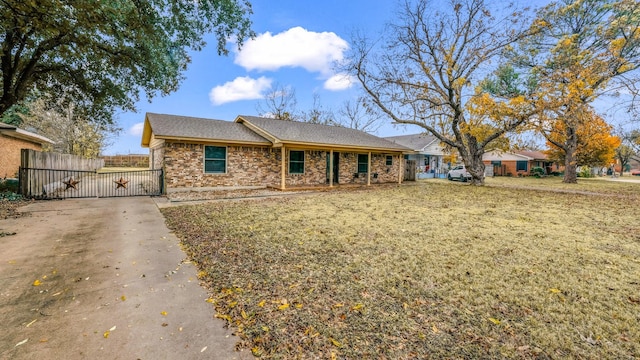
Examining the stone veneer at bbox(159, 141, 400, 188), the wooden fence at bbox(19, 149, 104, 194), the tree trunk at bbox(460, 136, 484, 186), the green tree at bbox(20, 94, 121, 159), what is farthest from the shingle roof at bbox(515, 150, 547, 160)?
the green tree at bbox(20, 94, 121, 159)

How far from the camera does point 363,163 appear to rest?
55.9 feet

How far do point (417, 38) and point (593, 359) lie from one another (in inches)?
674

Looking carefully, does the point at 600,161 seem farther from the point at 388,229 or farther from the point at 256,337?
the point at 256,337

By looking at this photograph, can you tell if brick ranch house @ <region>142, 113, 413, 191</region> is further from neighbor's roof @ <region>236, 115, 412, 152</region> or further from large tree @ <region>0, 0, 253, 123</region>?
large tree @ <region>0, 0, 253, 123</region>

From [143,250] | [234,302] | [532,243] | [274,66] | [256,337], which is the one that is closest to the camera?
[256,337]

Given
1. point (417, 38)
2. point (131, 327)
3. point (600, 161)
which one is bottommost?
point (131, 327)

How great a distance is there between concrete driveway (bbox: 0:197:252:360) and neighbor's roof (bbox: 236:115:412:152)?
8.39 metres

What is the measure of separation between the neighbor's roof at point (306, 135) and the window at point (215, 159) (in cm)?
235

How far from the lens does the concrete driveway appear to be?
2.25 metres

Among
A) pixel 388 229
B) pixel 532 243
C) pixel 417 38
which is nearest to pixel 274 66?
pixel 417 38

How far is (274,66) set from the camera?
80.8ft

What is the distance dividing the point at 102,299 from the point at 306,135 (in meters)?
12.6

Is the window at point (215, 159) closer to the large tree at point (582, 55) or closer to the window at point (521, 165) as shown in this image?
the large tree at point (582, 55)

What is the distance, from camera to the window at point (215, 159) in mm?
12414
